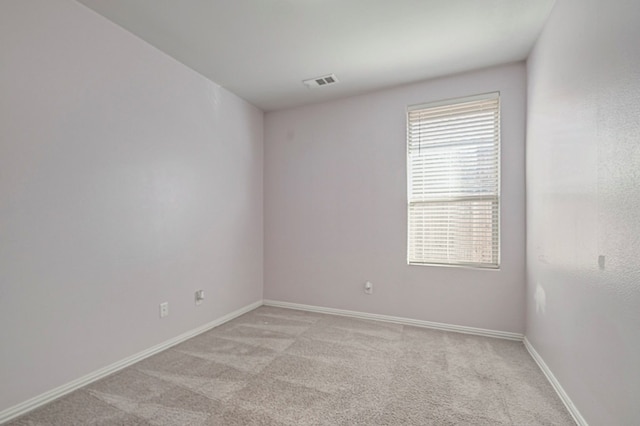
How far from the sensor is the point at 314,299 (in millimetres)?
3496

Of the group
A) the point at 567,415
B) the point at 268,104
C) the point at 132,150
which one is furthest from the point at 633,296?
the point at 268,104

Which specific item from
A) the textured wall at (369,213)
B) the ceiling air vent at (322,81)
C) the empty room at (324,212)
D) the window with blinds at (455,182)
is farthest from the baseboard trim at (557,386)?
the ceiling air vent at (322,81)

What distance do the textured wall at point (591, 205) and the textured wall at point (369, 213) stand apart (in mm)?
442

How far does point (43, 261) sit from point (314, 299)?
8.19 feet

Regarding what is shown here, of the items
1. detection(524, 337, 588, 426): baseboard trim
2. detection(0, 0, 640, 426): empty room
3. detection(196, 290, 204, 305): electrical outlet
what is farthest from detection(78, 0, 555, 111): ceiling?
detection(524, 337, 588, 426): baseboard trim

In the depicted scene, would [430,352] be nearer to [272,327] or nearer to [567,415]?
[567,415]

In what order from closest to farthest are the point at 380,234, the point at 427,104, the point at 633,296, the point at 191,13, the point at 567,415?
the point at 633,296, the point at 567,415, the point at 191,13, the point at 427,104, the point at 380,234

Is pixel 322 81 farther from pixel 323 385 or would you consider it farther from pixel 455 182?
pixel 323 385

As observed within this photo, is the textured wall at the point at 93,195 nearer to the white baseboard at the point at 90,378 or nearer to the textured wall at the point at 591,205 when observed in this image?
the white baseboard at the point at 90,378

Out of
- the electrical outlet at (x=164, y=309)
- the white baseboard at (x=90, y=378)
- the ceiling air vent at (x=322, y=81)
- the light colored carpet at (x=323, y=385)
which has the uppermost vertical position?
the ceiling air vent at (x=322, y=81)

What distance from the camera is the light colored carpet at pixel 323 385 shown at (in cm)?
162

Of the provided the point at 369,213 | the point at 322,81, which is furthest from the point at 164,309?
the point at 322,81

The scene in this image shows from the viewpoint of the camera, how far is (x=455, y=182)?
114 inches

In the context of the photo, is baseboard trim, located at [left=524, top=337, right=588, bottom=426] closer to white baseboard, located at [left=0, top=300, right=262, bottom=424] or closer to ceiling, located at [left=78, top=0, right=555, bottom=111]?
ceiling, located at [left=78, top=0, right=555, bottom=111]
